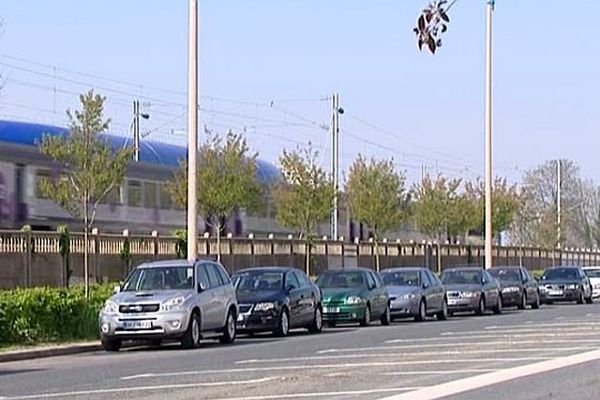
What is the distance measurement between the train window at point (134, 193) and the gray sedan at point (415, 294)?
539 inches

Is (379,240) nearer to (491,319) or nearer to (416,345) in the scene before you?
(491,319)

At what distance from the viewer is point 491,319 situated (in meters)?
36.5

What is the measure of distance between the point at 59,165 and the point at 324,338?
18.2 metres

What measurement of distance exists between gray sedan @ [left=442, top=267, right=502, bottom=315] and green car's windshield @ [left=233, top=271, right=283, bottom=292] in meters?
10.6

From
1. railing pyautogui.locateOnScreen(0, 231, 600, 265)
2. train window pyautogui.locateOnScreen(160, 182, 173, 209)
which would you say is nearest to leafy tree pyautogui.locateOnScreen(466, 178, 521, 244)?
railing pyautogui.locateOnScreen(0, 231, 600, 265)

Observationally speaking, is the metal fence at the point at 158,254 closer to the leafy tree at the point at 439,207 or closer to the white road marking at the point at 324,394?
the leafy tree at the point at 439,207

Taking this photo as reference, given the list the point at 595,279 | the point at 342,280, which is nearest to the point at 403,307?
the point at 342,280

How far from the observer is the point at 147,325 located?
987 inches

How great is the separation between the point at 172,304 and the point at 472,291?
17045 millimetres

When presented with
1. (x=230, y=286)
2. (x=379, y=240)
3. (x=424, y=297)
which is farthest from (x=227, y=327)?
(x=379, y=240)

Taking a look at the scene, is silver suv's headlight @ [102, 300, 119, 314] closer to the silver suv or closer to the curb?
the silver suv

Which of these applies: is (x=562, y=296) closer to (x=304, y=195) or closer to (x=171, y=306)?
(x=304, y=195)

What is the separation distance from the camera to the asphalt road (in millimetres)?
16109

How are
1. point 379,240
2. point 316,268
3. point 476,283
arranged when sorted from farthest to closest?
point 379,240
point 316,268
point 476,283
